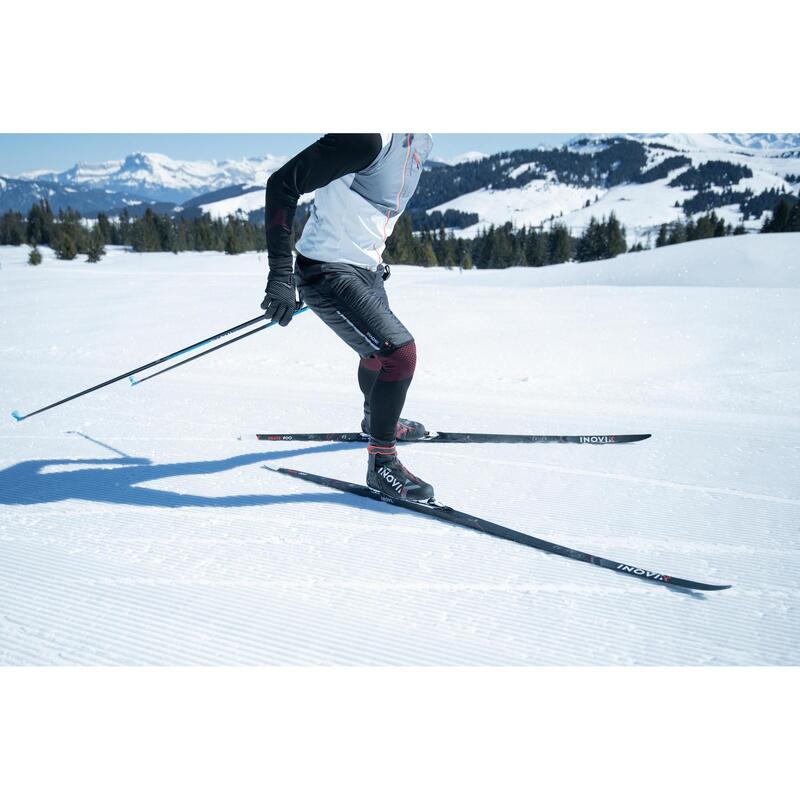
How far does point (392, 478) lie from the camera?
2.93 m

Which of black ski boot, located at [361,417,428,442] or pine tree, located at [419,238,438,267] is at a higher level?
pine tree, located at [419,238,438,267]

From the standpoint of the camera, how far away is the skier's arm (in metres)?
2.47

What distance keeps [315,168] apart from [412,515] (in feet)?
5.77

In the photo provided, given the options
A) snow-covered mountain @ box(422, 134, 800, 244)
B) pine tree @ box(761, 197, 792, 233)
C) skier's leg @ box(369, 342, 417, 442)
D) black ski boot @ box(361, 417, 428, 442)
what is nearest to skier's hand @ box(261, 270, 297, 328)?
skier's leg @ box(369, 342, 417, 442)

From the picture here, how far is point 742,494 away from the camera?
3002 mm

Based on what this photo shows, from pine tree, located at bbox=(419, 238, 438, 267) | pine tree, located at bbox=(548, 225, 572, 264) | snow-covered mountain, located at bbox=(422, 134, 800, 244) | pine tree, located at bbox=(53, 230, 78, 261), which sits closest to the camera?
pine tree, located at bbox=(53, 230, 78, 261)

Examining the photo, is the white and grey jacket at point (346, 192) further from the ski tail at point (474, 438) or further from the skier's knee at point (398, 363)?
the ski tail at point (474, 438)

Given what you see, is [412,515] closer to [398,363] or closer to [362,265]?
[398,363]

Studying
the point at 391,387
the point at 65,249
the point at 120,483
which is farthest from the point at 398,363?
the point at 65,249

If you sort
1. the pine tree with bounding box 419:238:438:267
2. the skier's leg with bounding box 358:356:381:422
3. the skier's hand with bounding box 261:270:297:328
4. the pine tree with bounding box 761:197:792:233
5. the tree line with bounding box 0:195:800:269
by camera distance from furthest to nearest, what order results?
the pine tree with bounding box 419:238:438:267, the tree line with bounding box 0:195:800:269, the pine tree with bounding box 761:197:792:233, the skier's leg with bounding box 358:356:381:422, the skier's hand with bounding box 261:270:297:328

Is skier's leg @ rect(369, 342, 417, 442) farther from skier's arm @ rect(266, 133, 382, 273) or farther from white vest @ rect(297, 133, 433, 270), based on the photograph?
skier's arm @ rect(266, 133, 382, 273)

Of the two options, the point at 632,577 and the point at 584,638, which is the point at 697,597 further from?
the point at 584,638

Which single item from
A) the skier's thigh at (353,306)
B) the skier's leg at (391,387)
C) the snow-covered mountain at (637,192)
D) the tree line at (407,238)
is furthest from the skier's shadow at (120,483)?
the snow-covered mountain at (637,192)

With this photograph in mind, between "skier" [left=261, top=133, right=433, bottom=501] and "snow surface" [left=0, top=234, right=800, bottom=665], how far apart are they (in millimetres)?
503
